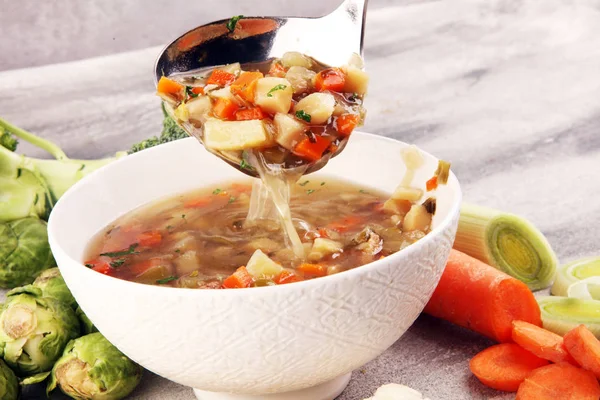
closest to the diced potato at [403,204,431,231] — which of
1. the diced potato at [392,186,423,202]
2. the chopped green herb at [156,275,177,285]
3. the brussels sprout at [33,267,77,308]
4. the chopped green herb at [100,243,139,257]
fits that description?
the diced potato at [392,186,423,202]

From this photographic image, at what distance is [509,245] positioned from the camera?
3.62 m

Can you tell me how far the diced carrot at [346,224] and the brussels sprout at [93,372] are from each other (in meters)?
0.87

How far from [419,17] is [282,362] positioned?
5698 mm

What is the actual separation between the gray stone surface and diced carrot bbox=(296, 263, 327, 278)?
1599 mm

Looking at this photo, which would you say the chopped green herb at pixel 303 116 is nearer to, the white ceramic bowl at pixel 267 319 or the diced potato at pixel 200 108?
the diced potato at pixel 200 108

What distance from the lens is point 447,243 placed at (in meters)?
2.63

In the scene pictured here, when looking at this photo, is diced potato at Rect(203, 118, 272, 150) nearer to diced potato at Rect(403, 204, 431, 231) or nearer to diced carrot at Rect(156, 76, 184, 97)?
diced carrot at Rect(156, 76, 184, 97)

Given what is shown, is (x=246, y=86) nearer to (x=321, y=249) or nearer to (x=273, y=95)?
(x=273, y=95)

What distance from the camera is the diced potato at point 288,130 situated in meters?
2.77

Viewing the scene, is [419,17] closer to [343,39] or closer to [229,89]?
[343,39]

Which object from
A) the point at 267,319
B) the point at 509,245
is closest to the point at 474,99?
the point at 509,245

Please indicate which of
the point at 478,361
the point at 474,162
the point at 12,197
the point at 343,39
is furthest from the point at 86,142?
the point at 478,361

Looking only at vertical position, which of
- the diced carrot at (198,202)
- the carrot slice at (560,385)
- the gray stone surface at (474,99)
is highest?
the diced carrot at (198,202)

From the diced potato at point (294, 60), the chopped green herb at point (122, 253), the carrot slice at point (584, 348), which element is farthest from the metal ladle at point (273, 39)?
the carrot slice at point (584, 348)
